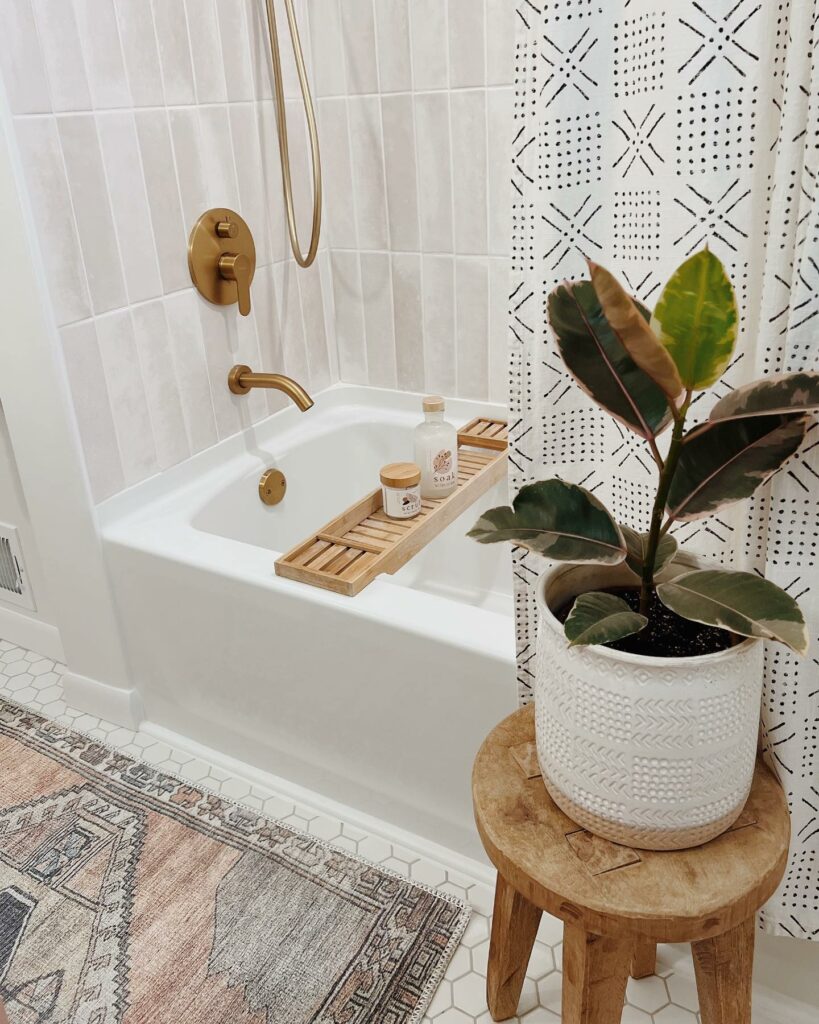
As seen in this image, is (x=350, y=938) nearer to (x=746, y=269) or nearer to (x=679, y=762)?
(x=679, y=762)

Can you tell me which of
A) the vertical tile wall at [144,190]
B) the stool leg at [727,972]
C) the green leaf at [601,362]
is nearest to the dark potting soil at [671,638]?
the green leaf at [601,362]

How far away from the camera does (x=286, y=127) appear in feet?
6.27

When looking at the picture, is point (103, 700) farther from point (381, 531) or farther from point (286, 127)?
point (286, 127)

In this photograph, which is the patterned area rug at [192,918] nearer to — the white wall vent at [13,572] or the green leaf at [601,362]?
the white wall vent at [13,572]

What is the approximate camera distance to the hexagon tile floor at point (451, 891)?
48.8 inches

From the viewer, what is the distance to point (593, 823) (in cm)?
87

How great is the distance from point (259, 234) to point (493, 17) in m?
0.64

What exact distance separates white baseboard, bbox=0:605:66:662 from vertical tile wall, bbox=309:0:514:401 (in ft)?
3.25

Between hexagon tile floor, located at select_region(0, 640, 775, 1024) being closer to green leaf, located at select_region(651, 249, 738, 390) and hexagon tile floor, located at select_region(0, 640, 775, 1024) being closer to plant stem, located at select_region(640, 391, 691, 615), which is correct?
plant stem, located at select_region(640, 391, 691, 615)

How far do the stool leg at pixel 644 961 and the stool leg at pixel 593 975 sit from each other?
349 mm

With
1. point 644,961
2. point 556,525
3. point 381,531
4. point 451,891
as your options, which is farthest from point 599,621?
point 381,531

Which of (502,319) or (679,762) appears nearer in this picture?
(679,762)

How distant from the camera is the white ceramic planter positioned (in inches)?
30.7

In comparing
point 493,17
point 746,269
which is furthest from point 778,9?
point 493,17
